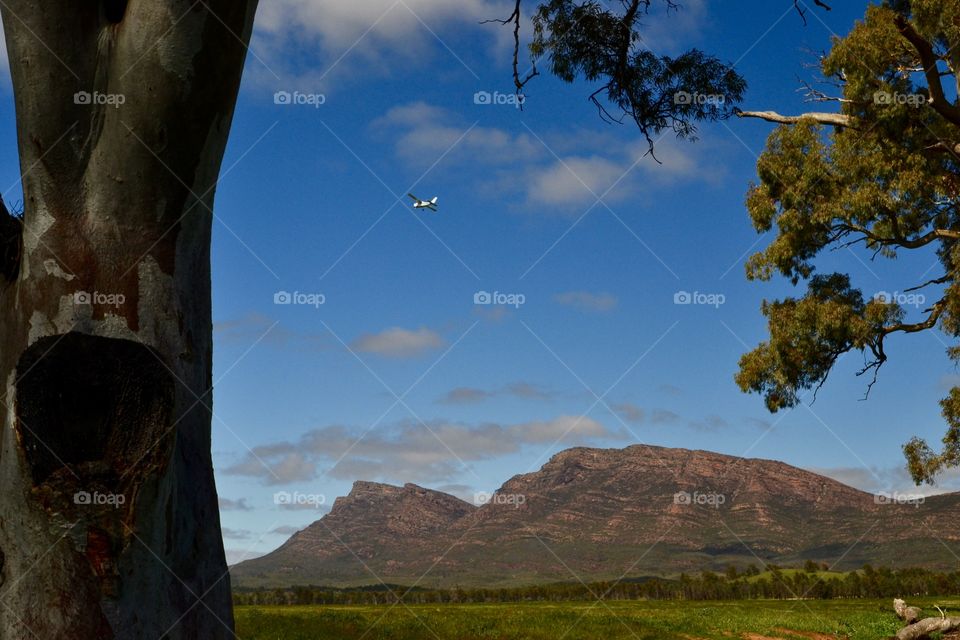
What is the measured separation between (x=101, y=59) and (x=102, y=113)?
0.27m

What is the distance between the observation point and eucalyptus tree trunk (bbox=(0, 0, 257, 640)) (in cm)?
402

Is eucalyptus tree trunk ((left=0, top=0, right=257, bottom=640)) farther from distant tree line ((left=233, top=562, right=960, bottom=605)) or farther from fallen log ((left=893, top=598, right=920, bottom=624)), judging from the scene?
distant tree line ((left=233, top=562, right=960, bottom=605))

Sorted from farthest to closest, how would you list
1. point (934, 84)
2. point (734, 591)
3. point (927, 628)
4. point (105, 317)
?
point (734, 591), point (927, 628), point (934, 84), point (105, 317)

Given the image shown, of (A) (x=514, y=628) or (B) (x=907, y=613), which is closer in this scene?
(A) (x=514, y=628)

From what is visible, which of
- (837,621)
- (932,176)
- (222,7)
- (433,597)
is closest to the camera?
(222,7)

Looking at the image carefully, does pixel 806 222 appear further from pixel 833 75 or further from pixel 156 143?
pixel 156 143

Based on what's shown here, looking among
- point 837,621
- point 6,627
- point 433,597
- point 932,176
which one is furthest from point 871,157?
point 433,597

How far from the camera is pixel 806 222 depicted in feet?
76.4

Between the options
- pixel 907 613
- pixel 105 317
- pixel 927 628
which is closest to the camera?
pixel 105 317

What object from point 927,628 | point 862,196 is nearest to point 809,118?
point 862,196

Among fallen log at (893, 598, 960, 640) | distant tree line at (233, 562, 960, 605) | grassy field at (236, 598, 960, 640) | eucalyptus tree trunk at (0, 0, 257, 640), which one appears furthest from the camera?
distant tree line at (233, 562, 960, 605)

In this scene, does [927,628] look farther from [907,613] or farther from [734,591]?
[734,591]

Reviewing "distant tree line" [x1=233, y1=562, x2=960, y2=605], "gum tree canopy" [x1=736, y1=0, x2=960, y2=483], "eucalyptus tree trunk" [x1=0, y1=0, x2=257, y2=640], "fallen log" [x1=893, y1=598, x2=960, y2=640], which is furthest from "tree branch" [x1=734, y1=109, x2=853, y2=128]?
"distant tree line" [x1=233, y1=562, x2=960, y2=605]

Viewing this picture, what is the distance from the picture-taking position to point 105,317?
4.12m
